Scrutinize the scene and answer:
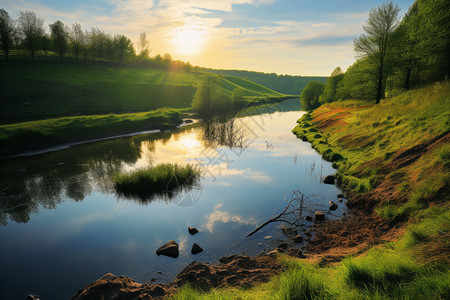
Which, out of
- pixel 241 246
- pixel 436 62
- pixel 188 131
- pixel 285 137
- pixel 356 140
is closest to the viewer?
pixel 241 246

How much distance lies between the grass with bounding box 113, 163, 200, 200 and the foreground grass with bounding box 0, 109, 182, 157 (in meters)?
22.1

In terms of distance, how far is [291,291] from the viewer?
553 centimetres

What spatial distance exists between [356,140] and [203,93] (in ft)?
129

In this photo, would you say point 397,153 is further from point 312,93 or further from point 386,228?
point 312,93

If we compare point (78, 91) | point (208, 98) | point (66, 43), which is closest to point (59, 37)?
point (66, 43)

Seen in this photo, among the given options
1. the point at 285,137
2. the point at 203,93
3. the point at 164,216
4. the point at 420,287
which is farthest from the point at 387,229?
the point at 203,93

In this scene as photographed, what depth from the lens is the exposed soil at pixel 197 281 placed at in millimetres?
7469

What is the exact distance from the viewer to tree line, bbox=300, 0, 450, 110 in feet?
99.2

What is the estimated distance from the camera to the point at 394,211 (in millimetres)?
11148

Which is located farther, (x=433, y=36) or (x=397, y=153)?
(x=433, y=36)

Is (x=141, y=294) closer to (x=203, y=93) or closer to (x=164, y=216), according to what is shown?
(x=164, y=216)

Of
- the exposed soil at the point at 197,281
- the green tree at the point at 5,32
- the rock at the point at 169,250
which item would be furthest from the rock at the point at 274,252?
the green tree at the point at 5,32

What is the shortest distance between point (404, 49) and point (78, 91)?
81.4 m

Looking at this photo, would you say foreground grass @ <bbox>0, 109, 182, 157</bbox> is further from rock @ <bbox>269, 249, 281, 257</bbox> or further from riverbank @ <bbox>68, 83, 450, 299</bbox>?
rock @ <bbox>269, 249, 281, 257</bbox>
